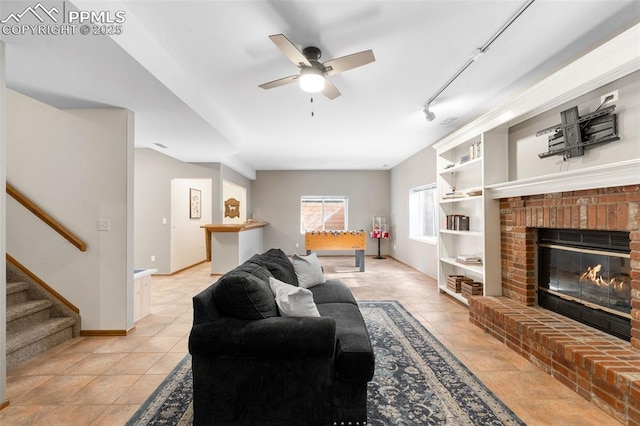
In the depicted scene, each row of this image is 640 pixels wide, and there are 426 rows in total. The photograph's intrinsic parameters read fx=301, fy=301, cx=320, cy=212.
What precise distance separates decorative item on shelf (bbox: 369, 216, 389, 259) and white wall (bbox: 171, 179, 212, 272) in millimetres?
4506

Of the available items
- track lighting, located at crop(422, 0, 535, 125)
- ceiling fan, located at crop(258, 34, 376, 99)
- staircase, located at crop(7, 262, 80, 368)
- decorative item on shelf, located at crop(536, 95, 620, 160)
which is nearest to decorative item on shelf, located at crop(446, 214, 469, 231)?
decorative item on shelf, located at crop(536, 95, 620, 160)

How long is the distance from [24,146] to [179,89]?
69.5 inches

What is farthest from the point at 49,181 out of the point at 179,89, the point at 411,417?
the point at 411,417

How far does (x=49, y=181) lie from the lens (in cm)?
305

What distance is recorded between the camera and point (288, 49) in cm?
208

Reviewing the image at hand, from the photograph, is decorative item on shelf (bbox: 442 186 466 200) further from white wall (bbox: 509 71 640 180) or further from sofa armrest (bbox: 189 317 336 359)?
sofa armrest (bbox: 189 317 336 359)

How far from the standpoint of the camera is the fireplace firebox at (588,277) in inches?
88.0

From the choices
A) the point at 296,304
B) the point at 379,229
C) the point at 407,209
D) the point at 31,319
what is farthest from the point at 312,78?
the point at 379,229

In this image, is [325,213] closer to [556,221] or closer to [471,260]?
[471,260]

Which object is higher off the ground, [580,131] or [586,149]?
[580,131]

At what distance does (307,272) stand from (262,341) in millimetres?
1501

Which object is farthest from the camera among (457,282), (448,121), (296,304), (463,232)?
(448,121)

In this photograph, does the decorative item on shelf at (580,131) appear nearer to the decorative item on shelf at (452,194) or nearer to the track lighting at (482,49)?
the track lighting at (482,49)

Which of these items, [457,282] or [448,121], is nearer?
[457,282]
